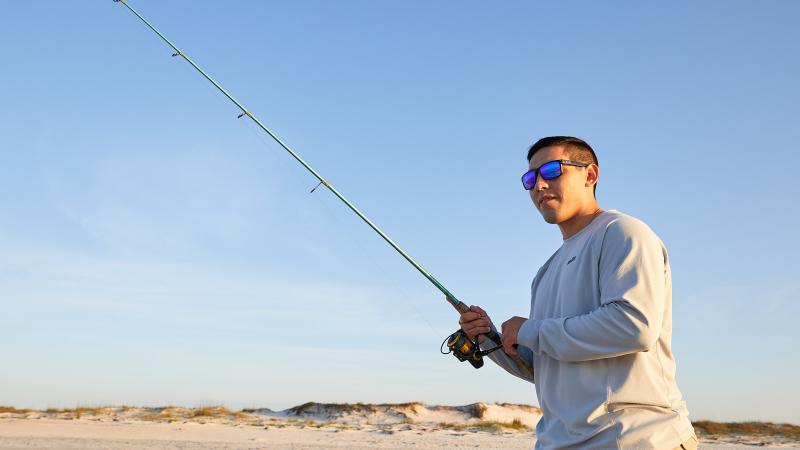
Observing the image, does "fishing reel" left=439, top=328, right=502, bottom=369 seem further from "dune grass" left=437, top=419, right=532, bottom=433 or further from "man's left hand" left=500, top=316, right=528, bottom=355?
"dune grass" left=437, top=419, right=532, bottom=433

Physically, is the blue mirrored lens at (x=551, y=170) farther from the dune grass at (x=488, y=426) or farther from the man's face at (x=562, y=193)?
the dune grass at (x=488, y=426)

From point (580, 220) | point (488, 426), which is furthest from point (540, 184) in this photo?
point (488, 426)

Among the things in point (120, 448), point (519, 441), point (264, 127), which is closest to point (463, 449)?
point (519, 441)

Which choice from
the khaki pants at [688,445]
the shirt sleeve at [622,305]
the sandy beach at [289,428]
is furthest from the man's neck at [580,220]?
the sandy beach at [289,428]

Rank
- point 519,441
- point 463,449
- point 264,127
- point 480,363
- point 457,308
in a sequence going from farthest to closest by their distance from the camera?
point 519,441 < point 463,449 < point 264,127 < point 457,308 < point 480,363

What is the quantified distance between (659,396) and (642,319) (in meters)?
0.25

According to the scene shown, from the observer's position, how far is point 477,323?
3.16 meters

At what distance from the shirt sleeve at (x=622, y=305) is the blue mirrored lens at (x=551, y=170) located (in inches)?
14.2

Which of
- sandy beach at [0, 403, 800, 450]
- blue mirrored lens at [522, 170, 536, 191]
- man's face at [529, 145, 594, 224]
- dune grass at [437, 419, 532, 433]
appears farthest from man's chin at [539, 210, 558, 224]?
dune grass at [437, 419, 532, 433]

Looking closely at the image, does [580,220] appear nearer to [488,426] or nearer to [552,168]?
[552,168]

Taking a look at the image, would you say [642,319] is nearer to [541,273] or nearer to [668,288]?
[668,288]

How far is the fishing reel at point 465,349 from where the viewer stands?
3.27m

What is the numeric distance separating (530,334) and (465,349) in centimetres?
75

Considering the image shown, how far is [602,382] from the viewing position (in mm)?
2414
